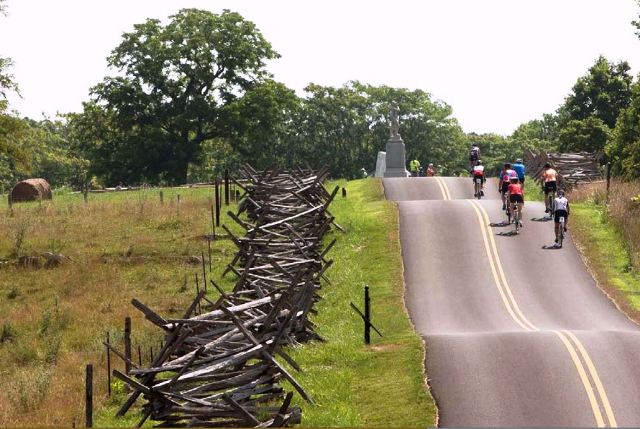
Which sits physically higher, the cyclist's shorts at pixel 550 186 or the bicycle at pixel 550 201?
the cyclist's shorts at pixel 550 186

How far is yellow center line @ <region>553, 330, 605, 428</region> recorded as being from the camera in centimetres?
2209

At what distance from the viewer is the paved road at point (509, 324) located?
76.2 feet

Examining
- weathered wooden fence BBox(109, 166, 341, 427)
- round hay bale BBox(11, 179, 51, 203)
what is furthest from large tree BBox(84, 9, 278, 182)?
weathered wooden fence BBox(109, 166, 341, 427)

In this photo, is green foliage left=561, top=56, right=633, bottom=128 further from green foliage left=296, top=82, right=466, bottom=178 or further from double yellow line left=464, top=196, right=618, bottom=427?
double yellow line left=464, top=196, right=618, bottom=427

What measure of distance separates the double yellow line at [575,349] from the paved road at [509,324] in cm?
3

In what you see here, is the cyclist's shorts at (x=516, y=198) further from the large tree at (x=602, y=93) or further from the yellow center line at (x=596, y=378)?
A: the large tree at (x=602, y=93)

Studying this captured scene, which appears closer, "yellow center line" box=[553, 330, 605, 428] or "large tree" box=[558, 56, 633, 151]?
"yellow center line" box=[553, 330, 605, 428]

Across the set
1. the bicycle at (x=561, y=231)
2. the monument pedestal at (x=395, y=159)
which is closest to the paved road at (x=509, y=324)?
the bicycle at (x=561, y=231)

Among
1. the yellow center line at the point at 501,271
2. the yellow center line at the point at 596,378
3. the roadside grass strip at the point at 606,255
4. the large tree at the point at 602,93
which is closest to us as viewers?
the yellow center line at the point at 596,378

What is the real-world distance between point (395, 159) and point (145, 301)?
3179 centimetres

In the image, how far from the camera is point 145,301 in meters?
41.1

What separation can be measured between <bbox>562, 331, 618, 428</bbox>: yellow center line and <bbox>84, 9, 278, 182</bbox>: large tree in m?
58.2

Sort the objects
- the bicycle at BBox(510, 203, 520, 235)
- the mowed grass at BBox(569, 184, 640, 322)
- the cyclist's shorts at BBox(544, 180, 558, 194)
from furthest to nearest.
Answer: the cyclist's shorts at BBox(544, 180, 558, 194) < the bicycle at BBox(510, 203, 520, 235) < the mowed grass at BBox(569, 184, 640, 322)

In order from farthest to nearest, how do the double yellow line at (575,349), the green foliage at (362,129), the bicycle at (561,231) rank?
the green foliage at (362,129) < the bicycle at (561,231) < the double yellow line at (575,349)
